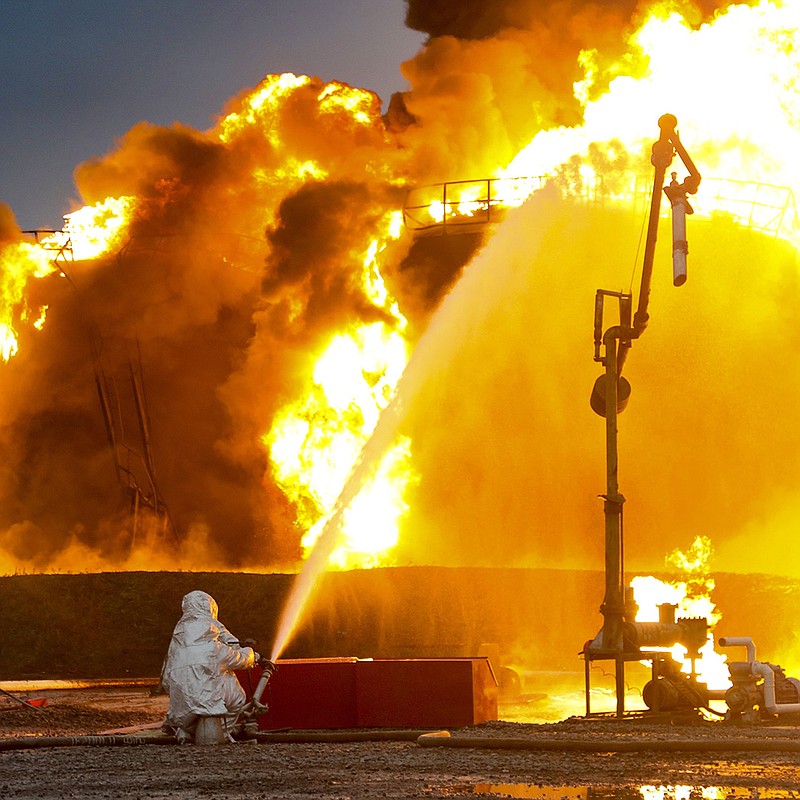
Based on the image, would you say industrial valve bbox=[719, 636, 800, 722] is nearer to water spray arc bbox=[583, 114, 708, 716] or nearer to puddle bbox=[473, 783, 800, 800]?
water spray arc bbox=[583, 114, 708, 716]

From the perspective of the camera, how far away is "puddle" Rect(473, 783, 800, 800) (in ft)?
32.5

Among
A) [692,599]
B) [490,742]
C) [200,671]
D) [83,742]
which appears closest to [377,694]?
[200,671]

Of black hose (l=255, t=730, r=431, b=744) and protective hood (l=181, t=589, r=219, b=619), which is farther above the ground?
protective hood (l=181, t=589, r=219, b=619)

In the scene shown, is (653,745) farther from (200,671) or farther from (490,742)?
(200,671)

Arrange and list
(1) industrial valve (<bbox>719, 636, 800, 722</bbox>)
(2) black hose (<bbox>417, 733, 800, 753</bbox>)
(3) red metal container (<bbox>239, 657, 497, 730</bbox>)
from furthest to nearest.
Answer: (3) red metal container (<bbox>239, 657, 497, 730</bbox>), (1) industrial valve (<bbox>719, 636, 800, 722</bbox>), (2) black hose (<bbox>417, 733, 800, 753</bbox>)

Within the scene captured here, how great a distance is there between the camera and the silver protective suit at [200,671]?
13.7m

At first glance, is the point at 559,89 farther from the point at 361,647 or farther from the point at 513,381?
the point at 361,647

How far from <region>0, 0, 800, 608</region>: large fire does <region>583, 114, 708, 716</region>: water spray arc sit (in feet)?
49.1

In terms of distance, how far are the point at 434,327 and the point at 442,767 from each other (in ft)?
72.2

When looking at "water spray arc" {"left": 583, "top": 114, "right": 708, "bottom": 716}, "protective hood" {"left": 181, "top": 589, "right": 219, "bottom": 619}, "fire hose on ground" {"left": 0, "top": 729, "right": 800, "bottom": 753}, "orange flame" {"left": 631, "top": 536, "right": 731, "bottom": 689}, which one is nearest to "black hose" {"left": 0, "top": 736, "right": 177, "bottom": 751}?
"fire hose on ground" {"left": 0, "top": 729, "right": 800, "bottom": 753}

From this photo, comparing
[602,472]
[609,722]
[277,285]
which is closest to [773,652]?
[602,472]

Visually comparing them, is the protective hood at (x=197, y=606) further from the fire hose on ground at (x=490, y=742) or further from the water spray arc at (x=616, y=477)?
the water spray arc at (x=616, y=477)

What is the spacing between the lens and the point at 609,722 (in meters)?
15.0

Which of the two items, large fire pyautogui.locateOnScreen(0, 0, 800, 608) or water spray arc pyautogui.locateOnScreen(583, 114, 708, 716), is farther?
large fire pyautogui.locateOnScreen(0, 0, 800, 608)
